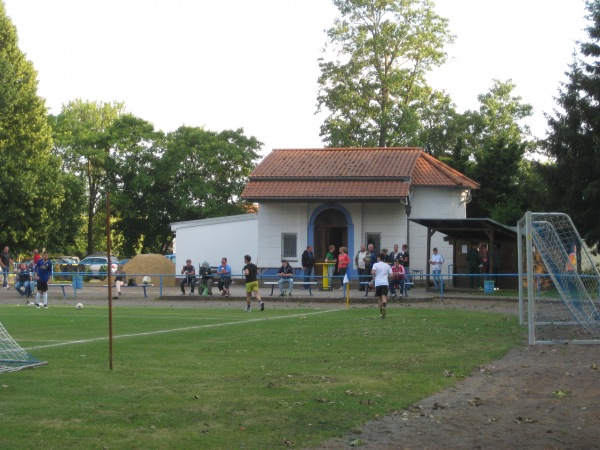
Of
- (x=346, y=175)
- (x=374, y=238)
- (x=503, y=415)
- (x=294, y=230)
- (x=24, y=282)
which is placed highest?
(x=346, y=175)

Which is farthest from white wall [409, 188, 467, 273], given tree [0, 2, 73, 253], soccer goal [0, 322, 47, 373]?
soccer goal [0, 322, 47, 373]

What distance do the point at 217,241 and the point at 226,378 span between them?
37304 millimetres

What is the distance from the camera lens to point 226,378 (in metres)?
13.3

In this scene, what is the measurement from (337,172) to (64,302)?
53.6 feet

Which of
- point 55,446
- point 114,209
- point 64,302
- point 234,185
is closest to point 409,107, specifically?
point 234,185

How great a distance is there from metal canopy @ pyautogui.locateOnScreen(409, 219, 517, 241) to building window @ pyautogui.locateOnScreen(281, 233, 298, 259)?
853cm

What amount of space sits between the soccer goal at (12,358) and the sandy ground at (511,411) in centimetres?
611

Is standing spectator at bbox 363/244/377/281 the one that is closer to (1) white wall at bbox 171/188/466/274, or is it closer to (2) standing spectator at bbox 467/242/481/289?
(2) standing spectator at bbox 467/242/481/289

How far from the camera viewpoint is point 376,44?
62.0m

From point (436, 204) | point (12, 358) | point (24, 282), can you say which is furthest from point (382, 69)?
point (12, 358)

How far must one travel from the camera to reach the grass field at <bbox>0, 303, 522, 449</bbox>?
954 centimetres

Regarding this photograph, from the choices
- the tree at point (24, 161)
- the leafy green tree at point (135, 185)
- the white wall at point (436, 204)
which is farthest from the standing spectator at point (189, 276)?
the leafy green tree at point (135, 185)

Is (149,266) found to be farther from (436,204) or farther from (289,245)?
(436,204)

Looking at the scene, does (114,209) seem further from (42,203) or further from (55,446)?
(55,446)
